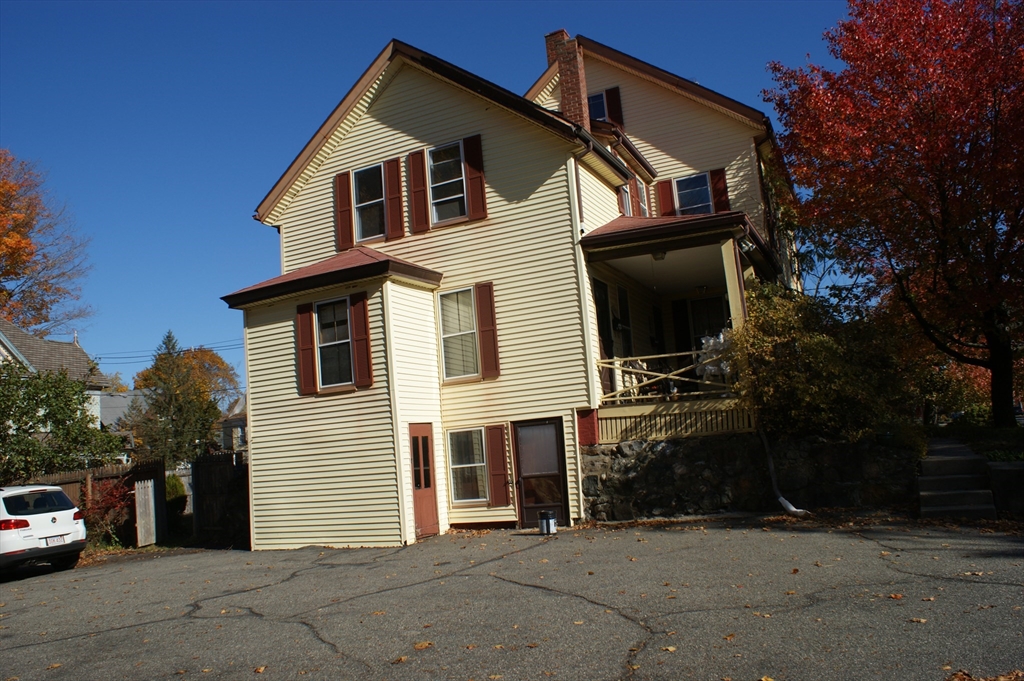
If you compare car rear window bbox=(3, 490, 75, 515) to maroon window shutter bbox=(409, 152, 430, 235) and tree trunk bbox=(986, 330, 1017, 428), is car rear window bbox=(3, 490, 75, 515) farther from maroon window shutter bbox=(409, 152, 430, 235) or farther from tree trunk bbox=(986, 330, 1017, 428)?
tree trunk bbox=(986, 330, 1017, 428)

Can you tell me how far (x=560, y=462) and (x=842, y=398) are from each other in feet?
16.9

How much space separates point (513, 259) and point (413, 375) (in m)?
3.01

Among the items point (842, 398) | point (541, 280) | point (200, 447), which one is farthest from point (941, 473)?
point (200, 447)

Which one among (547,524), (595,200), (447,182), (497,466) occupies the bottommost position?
(547,524)

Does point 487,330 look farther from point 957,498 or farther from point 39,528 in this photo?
point 39,528

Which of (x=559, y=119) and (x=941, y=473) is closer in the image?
(x=941, y=473)

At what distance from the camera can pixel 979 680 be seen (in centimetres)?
553

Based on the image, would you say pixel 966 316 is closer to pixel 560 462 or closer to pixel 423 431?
pixel 560 462

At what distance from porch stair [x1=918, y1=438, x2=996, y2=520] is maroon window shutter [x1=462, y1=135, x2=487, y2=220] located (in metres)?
9.28

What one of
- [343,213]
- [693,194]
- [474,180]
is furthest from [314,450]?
[693,194]

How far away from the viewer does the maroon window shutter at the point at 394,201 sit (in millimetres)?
17703

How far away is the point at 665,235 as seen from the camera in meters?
15.5

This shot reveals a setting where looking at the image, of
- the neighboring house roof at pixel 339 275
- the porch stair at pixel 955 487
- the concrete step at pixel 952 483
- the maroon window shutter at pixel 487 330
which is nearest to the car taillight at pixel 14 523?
the neighboring house roof at pixel 339 275

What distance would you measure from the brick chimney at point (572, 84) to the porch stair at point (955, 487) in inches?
374
